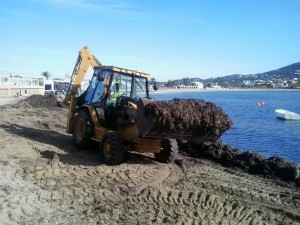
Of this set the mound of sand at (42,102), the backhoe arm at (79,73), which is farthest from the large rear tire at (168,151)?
the mound of sand at (42,102)

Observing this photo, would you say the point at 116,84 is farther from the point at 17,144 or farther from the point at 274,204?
the point at 274,204

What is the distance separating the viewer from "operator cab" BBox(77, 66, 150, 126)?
37.9 ft

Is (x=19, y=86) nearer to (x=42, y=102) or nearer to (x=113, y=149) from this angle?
(x=42, y=102)

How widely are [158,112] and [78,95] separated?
5.42 metres

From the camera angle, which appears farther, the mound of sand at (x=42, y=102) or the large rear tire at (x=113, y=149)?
the mound of sand at (x=42, y=102)

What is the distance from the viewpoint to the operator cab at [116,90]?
1155 centimetres

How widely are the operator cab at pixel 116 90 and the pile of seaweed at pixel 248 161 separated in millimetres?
3075

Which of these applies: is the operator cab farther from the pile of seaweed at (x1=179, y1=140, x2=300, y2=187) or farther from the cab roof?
the pile of seaweed at (x1=179, y1=140, x2=300, y2=187)

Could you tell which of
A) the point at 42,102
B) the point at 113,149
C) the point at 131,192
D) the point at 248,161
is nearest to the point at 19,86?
the point at 42,102

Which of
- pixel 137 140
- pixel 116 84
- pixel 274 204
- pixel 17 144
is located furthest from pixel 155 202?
pixel 17 144

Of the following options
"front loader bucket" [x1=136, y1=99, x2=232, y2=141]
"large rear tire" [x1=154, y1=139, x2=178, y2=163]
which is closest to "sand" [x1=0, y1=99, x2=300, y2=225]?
"large rear tire" [x1=154, y1=139, x2=178, y2=163]

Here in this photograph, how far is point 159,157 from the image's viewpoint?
11.5 meters

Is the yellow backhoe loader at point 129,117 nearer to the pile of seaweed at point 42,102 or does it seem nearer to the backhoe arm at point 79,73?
the backhoe arm at point 79,73

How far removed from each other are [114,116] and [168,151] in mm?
1864
